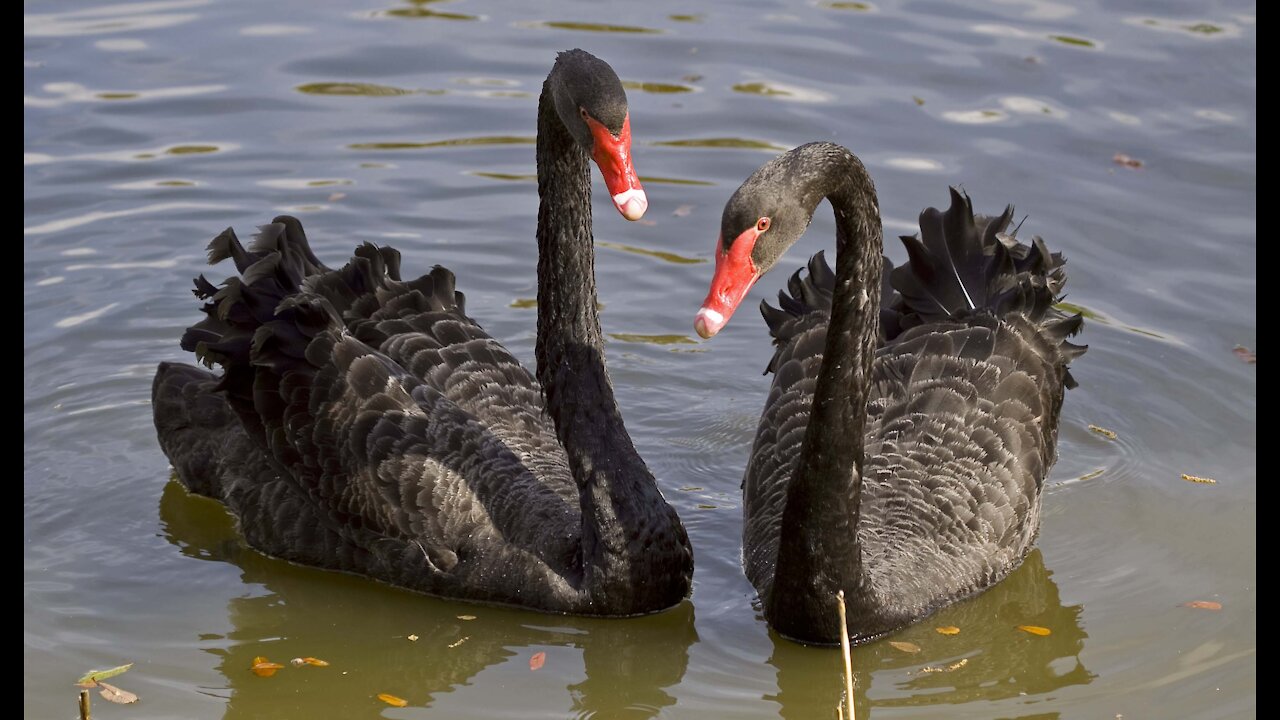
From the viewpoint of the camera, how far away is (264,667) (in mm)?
6820

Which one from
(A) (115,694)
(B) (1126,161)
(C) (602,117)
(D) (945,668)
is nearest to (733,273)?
(C) (602,117)

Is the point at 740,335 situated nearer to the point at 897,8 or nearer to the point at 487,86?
the point at 487,86

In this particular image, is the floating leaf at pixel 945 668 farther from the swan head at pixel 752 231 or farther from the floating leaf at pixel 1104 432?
the floating leaf at pixel 1104 432

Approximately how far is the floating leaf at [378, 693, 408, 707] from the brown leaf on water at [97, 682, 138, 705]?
0.92 metres

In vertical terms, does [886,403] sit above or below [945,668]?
above

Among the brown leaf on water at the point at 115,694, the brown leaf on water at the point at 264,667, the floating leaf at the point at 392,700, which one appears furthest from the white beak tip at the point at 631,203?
the brown leaf on water at the point at 115,694

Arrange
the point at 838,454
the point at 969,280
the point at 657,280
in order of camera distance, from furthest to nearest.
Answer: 1. the point at 657,280
2. the point at 969,280
3. the point at 838,454

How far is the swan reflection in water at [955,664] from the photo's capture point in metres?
6.57

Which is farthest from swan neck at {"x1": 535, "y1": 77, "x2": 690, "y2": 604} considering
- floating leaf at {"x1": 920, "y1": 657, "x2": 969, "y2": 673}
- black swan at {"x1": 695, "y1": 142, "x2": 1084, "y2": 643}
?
floating leaf at {"x1": 920, "y1": 657, "x2": 969, "y2": 673}

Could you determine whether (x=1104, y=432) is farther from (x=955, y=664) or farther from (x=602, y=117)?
(x=602, y=117)

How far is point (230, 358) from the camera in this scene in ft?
25.5

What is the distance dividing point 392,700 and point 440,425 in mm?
1320

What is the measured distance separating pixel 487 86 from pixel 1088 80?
439 centimetres

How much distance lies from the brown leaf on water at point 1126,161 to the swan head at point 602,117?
238 inches
